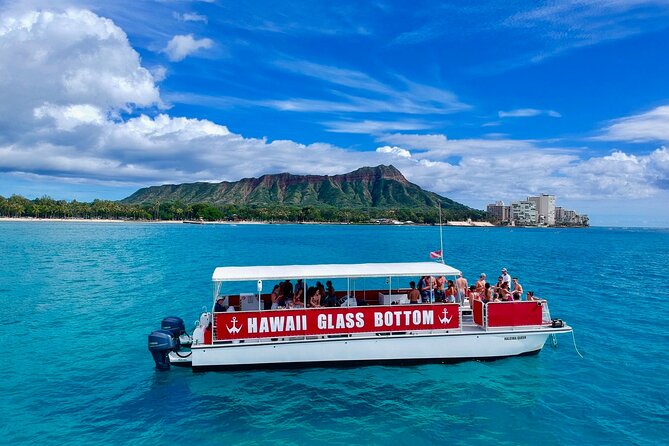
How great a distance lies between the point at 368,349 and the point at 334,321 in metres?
1.49

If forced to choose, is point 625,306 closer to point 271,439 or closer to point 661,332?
point 661,332

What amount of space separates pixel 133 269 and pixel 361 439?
40.2 meters

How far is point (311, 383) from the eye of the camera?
45.3 ft

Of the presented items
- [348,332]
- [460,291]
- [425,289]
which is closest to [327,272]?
[348,332]

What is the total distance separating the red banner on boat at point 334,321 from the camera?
14.1 m

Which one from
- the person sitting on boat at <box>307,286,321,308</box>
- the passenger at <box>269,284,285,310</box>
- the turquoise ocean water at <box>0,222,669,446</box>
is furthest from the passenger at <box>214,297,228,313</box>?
the person sitting on boat at <box>307,286,321,308</box>

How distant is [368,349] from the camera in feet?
47.7

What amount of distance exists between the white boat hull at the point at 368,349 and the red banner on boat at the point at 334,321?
29 cm

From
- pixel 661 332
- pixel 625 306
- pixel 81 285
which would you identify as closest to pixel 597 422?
pixel 661 332

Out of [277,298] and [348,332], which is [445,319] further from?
[277,298]

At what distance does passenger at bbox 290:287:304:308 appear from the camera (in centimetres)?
1503

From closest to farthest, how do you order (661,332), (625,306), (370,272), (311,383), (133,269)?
(311,383) < (370,272) < (661,332) < (625,306) < (133,269)

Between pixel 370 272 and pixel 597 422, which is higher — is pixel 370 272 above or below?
above

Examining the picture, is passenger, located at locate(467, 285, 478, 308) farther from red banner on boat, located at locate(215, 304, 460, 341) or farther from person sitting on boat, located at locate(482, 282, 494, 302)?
red banner on boat, located at locate(215, 304, 460, 341)
